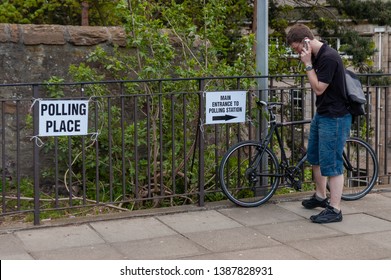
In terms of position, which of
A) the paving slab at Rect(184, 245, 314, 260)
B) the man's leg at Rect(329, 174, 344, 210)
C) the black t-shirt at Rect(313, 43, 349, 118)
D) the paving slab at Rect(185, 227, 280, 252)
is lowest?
the paving slab at Rect(184, 245, 314, 260)

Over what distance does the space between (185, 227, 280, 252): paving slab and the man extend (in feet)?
2.54

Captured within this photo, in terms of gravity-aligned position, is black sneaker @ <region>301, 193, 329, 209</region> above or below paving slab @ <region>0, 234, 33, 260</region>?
above

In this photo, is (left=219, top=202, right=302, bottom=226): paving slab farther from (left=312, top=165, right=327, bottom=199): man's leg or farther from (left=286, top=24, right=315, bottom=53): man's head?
(left=286, top=24, right=315, bottom=53): man's head

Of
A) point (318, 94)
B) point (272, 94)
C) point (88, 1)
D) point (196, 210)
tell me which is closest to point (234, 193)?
point (196, 210)

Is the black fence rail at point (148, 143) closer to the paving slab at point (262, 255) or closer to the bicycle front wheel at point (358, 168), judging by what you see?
the bicycle front wheel at point (358, 168)

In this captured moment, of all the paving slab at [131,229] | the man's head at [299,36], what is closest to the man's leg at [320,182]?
the man's head at [299,36]

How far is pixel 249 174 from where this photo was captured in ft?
25.3

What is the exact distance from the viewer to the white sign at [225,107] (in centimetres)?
762

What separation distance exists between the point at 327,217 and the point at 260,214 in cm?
73

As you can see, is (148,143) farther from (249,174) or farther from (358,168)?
(358,168)

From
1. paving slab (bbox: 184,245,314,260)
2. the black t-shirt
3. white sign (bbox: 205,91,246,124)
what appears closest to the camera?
paving slab (bbox: 184,245,314,260)

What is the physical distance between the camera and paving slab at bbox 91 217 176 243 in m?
6.59

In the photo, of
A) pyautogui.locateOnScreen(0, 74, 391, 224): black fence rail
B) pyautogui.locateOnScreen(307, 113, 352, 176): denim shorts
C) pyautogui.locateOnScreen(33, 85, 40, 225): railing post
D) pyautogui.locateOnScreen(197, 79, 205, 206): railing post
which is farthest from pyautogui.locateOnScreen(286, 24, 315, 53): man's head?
pyautogui.locateOnScreen(33, 85, 40, 225): railing post

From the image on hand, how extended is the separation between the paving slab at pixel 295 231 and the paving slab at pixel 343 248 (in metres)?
0.14
